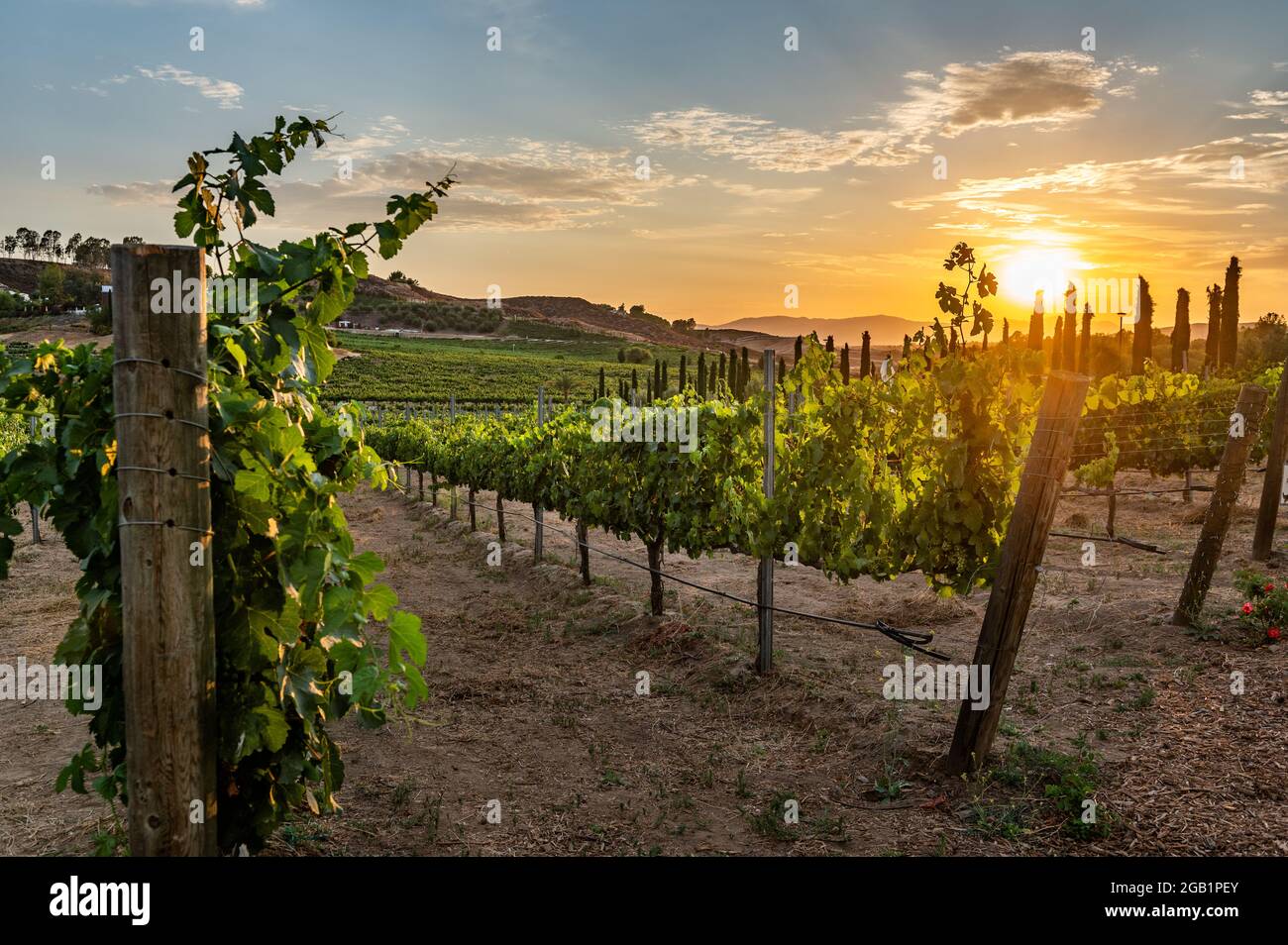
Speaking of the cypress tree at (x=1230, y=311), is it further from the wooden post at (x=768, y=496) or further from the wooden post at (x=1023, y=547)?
the wooden post at (x=1023, y=547)

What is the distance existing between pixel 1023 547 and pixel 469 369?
261 feet

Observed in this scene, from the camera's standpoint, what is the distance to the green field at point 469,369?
68125 millimetres

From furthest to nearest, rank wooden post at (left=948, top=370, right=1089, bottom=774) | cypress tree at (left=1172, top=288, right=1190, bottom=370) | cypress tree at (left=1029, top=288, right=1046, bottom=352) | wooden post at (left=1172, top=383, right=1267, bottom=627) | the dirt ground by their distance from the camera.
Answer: cypress tree at (left=1029, top=288, right=1046, bottom=352) → cypress tree at (left=1172, top=288, right=1190, bottom=370) → wooden post at (left=1172, top=383, right=1267, bottom=627) → wooden post at (left=948, top=370, right=1089, bottom=774) → the dirt ground

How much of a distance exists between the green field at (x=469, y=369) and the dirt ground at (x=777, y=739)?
45.0m

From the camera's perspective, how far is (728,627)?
9.71 m

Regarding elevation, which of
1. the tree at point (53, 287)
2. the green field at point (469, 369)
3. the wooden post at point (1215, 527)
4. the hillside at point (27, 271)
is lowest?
the wooden post at point (1215, 527)

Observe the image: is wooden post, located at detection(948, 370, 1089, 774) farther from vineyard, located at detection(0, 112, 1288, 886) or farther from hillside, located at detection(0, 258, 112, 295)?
hillside, located at detection(0, 258, 112, 295)

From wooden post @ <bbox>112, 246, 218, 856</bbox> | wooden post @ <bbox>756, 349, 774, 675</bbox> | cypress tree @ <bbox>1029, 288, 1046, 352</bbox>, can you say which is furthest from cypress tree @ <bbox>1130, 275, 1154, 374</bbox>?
wooden post @ <bbox>112, 246, 218, 856</bbox>

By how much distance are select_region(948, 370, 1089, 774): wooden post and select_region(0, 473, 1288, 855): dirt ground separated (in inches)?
13.9

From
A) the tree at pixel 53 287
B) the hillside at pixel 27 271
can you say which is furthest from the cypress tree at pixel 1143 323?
the hillside at pixel 27 271

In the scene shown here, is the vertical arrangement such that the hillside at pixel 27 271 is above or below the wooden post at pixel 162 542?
above

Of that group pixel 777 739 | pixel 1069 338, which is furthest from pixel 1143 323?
pixel 777 739

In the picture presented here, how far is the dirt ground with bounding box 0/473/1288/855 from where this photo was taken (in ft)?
17.0

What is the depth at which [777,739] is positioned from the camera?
6801 mm
